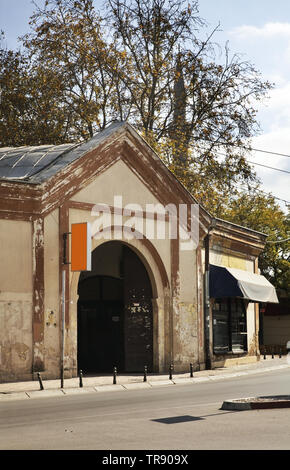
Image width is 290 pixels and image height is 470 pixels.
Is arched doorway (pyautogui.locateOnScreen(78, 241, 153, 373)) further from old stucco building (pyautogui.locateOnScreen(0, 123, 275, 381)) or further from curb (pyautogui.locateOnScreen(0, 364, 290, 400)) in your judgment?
curb (pyautogui.locateOnScreen(0, 364, 290, 400))

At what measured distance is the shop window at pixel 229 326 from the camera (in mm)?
26766

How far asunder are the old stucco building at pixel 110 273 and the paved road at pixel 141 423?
12.9 ft

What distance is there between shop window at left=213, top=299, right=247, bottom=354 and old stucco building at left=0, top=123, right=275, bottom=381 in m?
0.04

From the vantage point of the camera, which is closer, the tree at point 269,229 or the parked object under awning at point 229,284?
the parked object under awning at point 229,284

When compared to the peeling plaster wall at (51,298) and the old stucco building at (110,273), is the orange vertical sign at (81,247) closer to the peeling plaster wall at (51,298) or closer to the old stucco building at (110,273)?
the old stucco building at (110,273)

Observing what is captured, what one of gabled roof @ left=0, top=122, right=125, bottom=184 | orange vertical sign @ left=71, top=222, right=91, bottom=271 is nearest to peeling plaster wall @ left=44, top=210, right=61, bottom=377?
orange vertical sign @ left=71, top=222, right=91, bottom=271

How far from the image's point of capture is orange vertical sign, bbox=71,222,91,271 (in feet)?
66.6

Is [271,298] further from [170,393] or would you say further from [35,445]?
[35,445]

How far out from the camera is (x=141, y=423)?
35.4 feet

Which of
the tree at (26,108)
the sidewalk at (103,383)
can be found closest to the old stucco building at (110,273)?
the sidewalk at (103,383)

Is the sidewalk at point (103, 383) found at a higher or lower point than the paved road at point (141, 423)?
lower

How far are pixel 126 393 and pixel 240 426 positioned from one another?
726 centimetres

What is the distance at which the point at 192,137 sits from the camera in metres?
35.8

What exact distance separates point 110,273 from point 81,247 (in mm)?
4750
